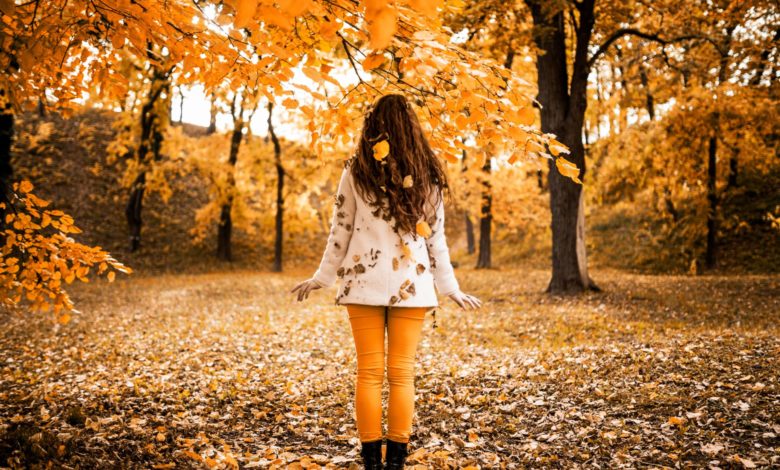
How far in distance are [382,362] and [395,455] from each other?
57 centimetres

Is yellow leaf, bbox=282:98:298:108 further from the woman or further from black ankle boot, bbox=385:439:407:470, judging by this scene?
black ankle boot, bbox=385:439:407:470

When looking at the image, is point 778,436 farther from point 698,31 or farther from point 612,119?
point 612,119

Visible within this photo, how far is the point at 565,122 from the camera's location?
11.6 metres

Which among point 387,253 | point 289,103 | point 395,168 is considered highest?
point 289,103

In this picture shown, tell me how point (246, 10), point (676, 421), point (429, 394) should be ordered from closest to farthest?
point (246, 10)
point (676, 421)
point (429, 394)

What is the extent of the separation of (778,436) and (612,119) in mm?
21115

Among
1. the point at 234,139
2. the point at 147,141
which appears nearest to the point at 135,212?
the point at 147,141

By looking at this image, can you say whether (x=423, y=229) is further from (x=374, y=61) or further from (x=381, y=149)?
(x=374, y=61)

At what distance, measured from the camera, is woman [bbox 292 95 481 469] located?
9.99 ft

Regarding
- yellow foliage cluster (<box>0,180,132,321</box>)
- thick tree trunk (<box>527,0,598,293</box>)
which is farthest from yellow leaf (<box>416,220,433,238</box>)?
thick tree trunk (<box>527,0,598,293</box>)

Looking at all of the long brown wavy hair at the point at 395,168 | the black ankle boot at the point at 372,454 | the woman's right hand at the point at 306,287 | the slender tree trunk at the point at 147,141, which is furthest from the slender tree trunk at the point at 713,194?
the slender tree trunk at the point at 147,141

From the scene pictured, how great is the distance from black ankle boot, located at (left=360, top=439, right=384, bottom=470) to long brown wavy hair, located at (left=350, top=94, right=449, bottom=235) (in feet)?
4.07

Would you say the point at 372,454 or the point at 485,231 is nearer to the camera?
the point at 372,454

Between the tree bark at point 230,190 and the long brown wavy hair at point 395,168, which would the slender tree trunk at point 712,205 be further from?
the tree bark at point 230,190
